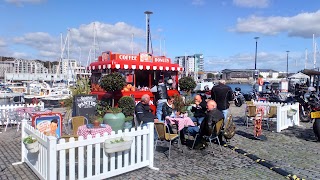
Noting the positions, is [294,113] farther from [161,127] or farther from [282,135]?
[161,127]

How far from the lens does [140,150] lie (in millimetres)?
5332

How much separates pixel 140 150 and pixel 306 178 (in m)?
2.84

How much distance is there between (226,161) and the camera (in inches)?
236

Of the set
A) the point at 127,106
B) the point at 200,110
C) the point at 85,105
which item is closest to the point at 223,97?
the point at 200,110

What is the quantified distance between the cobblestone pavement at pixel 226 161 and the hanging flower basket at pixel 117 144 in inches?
20.5

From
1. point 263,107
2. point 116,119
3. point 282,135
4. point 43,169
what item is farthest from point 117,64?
point 43,169

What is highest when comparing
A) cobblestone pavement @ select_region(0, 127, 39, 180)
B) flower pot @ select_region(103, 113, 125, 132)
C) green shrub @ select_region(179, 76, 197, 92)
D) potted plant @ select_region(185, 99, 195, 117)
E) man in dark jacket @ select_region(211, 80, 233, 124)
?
green shrub @ select_region(179, 76, 197, 92)

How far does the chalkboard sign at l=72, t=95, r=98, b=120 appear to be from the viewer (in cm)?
948

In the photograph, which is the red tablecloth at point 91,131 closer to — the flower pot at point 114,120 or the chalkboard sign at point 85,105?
the flower pot at point 114,120

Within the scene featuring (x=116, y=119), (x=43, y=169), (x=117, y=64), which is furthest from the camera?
(x=117, y=64)

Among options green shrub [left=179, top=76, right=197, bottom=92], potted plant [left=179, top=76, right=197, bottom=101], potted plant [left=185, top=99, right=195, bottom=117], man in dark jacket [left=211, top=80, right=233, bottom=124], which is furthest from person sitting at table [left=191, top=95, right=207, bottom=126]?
green shrub [left=179, top=76, right=197, bottom=92]

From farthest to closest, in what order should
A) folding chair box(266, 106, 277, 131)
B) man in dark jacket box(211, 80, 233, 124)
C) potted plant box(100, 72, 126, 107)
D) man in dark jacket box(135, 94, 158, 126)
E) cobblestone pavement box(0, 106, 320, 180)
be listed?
potted plant box(100, 72, 126, 107) → folding chair box(266, 106, 277, 131) → man in dark jacket box(211, 80, 233, 124) → man in dark jacket box(135, 94, 158, 126) → cobblestone pavement box(0, 106, 320, 180)

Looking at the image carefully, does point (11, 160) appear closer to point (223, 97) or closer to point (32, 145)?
→ point (32, 145)

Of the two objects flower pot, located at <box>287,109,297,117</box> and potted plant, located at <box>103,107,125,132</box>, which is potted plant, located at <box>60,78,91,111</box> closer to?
potted plant, located at <box>103,107,125,132</box>
